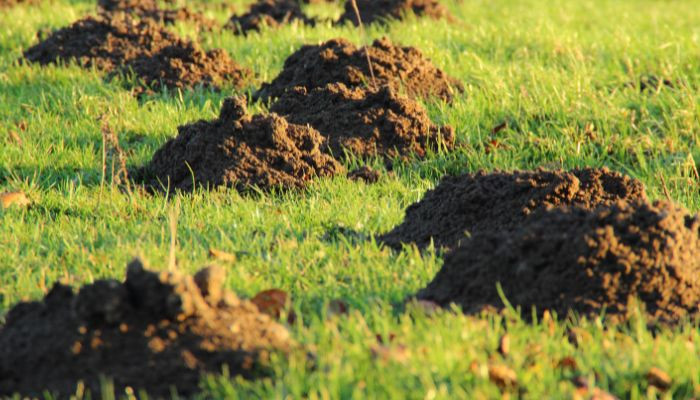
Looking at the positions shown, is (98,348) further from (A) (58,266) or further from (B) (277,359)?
(A) (58,266)

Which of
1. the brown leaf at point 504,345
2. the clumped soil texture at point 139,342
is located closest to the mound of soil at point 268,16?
the clumped soil texture at point 139,342

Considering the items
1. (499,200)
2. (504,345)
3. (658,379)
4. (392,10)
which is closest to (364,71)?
(499,200)

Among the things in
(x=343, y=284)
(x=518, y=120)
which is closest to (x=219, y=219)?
(x=343, y=284)

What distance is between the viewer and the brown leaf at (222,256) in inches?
176

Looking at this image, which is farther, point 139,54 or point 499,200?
point 139,54

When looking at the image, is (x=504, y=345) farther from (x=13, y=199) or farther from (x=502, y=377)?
(x=13, y=199)

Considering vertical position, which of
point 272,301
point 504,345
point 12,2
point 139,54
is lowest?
point 12,2

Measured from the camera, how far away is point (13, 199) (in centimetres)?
541

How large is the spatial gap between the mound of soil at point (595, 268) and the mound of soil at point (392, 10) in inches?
296

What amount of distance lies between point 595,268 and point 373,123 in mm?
3158

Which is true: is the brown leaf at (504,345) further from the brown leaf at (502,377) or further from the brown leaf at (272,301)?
the brown leaf at (272,301)

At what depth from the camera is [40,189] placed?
5816mm

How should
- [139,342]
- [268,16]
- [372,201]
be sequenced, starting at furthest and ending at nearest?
[268,16] → [372,201] → [139,342]

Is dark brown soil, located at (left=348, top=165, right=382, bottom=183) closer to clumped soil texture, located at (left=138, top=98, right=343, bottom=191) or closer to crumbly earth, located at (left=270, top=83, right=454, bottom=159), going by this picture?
clumped soil texture, located at (left=138, top=98, right=343, bottom=191)
